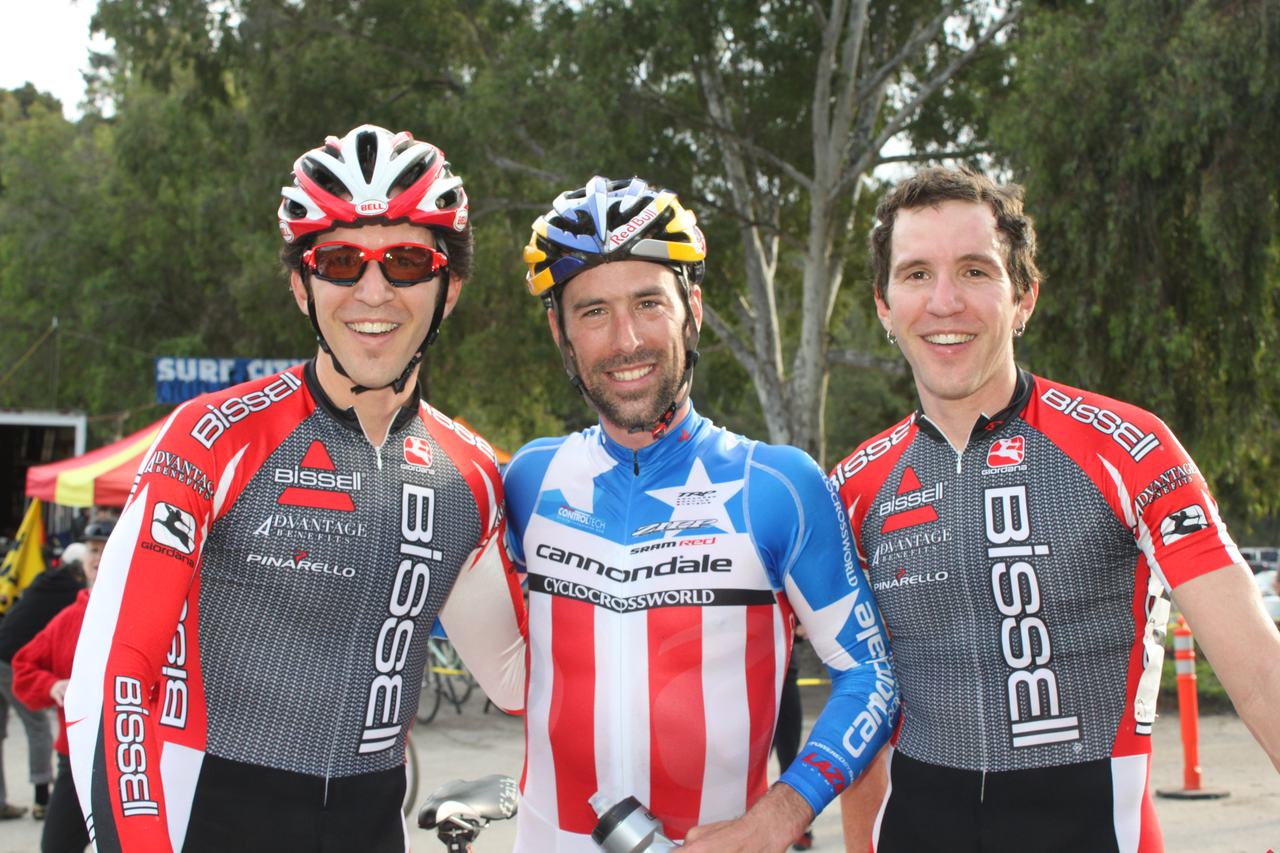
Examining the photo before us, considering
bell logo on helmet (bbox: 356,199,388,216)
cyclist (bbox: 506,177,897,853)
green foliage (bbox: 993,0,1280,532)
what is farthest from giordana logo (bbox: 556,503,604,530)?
green foliage (bbox: 993,0,1280,532)

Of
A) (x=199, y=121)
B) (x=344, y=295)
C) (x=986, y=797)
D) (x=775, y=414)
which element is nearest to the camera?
(x=986, y=797)

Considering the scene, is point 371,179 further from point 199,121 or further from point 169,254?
point 169,254

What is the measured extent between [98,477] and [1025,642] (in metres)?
12.1

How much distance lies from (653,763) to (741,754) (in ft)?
0.72

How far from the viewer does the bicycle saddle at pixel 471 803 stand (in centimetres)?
295

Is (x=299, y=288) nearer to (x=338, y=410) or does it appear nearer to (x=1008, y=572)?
(x=338, y=410)

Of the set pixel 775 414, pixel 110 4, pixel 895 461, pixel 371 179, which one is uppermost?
pixel 110 4

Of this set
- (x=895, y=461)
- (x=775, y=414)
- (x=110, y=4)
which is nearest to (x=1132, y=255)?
(x=775, y=414)

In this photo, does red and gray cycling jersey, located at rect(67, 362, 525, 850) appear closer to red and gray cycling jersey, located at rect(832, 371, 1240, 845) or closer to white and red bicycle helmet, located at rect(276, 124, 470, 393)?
white and red bicycle helmet, located at rect(276, 124, 470, 393)

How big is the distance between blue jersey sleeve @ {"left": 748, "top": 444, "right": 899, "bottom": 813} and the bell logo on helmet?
1.18 meters

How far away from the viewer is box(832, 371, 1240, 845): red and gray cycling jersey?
2912mm

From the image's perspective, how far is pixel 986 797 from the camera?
2922 mm

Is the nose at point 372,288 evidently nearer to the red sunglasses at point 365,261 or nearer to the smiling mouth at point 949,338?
the red sunglasses at point 365,261

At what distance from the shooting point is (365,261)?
10.3ft
